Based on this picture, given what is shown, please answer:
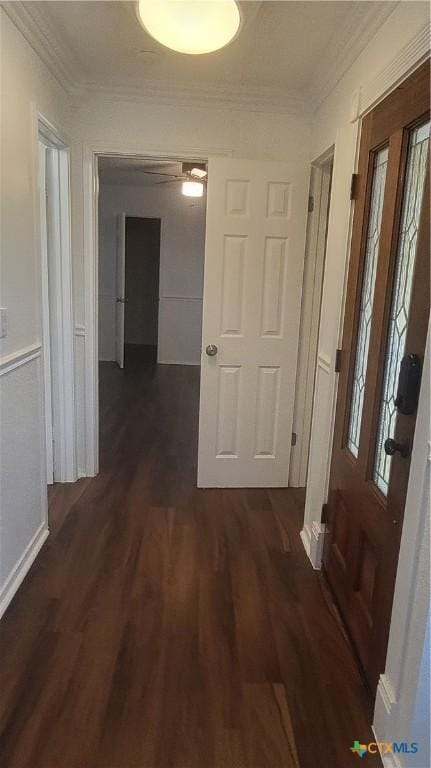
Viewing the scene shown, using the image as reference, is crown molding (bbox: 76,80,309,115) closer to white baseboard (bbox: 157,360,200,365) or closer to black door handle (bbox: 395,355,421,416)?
black door handle (bbox: 395,355,421,416)

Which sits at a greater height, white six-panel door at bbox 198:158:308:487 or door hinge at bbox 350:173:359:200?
door hinge at bbox 350:173:359:200

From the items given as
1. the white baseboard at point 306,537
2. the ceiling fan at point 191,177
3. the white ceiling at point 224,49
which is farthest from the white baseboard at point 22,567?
the ceiling fan at point 191,177

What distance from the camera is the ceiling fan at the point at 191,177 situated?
13.8 ft

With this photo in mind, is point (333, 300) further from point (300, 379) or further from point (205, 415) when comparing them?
point (205, 415)

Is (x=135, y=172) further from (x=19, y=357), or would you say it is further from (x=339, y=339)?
(x=339, y=339)

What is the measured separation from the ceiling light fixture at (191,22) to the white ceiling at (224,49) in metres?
0.29

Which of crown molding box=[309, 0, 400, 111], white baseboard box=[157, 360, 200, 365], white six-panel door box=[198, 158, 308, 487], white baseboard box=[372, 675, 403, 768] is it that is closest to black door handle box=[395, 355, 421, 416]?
white baseboard box=[372, 675, 403, 768]

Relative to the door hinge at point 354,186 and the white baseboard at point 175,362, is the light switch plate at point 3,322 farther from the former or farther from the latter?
the white baseboard at point 175,362

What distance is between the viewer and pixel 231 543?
259 cm

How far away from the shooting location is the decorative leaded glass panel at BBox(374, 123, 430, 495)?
153 cm

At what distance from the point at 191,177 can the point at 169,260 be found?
6.46 feet

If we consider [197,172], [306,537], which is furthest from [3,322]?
[197,172]

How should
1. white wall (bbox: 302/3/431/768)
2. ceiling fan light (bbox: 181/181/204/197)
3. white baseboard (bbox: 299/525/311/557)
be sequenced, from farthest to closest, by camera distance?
ceiling fan light (bbox: 181/181/204/197) < white baseboard (bbox: 299/525/311/557) < white wall (bbox: 302/3/431/768)

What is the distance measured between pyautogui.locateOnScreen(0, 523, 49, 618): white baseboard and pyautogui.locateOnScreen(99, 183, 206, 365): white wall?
458 cm
